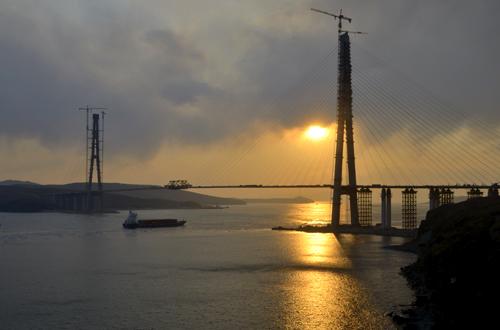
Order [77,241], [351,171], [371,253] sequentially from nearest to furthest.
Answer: [371,253]
[77,241]
[351,171]

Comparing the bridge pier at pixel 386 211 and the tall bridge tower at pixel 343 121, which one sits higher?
the tall bridge tower at pixel 343 121

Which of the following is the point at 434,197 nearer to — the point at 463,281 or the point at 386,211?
the point at 386,211

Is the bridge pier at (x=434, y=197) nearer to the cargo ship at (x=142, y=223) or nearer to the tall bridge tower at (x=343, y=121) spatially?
the tall bridge tower at (x=343, y=121)

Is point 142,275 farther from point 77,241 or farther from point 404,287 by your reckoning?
point 77,241

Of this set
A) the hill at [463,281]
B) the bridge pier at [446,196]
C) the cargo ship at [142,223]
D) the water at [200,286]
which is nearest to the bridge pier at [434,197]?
the bridge pier at [446,196]

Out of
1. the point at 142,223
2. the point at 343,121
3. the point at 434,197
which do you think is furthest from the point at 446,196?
the point at 142,223

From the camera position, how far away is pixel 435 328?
85.7 ft

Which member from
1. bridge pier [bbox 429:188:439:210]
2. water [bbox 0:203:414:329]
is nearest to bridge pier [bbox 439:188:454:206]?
bridge pier [bbox 429:188:439:210]

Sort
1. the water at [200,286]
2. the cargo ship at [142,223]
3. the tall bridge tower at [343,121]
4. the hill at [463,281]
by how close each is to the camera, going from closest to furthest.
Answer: the hill at [463,281], the water at [200,286], the tall bridge tower at [343,121], the cargo ship at [142,223]

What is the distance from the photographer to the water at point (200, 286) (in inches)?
1211

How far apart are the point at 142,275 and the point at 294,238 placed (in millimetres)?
41084

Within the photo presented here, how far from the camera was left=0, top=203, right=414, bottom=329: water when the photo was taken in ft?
101

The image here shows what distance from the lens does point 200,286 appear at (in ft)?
135

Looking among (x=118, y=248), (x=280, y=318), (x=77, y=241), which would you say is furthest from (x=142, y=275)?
(x=77, y=241)
